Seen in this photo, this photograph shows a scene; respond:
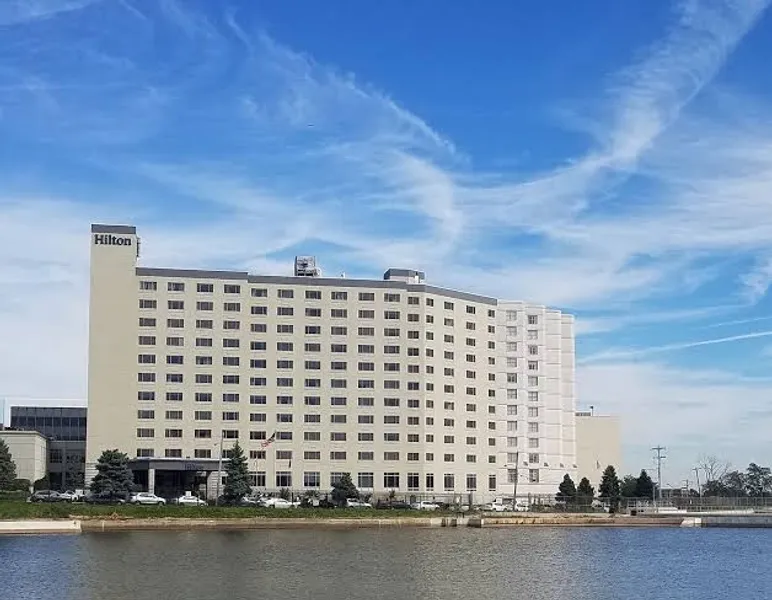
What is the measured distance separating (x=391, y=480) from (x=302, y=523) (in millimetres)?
38993

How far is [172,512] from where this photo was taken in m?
104

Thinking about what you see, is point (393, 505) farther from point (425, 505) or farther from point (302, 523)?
point (302, 523)

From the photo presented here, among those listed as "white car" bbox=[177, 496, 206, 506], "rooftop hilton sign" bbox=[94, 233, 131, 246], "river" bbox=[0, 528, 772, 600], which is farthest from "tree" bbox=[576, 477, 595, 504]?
"rooftop hilton sign" bbox=[94, 233, 131, 246]

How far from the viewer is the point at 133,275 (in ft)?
458

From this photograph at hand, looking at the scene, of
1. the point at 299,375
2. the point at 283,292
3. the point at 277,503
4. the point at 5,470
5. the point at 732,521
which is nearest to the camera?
the point at 277,503

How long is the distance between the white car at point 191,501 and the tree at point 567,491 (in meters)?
53.0

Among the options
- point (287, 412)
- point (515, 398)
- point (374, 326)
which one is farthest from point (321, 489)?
point (515, 398)

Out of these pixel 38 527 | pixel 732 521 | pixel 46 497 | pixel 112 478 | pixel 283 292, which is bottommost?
pixel 732 521

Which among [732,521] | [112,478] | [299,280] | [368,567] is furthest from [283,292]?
[368,567]

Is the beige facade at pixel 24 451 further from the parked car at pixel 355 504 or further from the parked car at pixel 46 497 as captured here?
the parked car at pixel 355 504

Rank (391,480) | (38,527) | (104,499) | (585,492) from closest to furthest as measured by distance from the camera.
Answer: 1. (38,527)
2. (104,499)
3. (391,480)
4. (585,492)

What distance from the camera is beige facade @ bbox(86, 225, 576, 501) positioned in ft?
453

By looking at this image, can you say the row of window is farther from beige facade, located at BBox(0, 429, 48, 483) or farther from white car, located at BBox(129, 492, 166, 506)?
white car, located at BBox(129, 492, 166, 506)

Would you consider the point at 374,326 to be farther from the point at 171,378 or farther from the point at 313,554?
the point at 313,554
